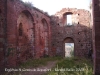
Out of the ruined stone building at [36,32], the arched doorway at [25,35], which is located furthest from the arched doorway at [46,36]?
the arched doorway at [25,35]

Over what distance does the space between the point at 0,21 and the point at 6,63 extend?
2251mm

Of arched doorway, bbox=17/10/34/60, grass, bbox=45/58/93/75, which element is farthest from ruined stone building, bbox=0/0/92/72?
grass, bbox=45/58/93/75

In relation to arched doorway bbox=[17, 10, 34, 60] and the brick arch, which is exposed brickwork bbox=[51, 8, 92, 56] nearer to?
the brick arch

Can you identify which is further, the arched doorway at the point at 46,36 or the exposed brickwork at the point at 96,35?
the arched doorway at the point at 46,36

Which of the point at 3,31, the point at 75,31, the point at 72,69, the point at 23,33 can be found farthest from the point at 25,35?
the point at 75,31

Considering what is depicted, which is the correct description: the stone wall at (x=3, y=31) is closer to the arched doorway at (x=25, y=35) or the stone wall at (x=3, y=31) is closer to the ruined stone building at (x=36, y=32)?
the ruined stone building at (x=36, y=32)

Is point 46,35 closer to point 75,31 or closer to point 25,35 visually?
point 75,31

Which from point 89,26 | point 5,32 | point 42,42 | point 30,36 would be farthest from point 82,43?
point 5,32

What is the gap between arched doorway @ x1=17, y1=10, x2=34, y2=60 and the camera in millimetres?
10227

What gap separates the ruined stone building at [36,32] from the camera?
7.96 meters

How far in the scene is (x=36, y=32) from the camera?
12.2m

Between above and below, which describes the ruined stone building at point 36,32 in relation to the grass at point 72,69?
above

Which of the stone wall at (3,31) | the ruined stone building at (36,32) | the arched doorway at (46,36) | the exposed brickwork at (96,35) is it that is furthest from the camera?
the arched doorway at (46,36)

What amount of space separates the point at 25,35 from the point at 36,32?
129 centimetres
